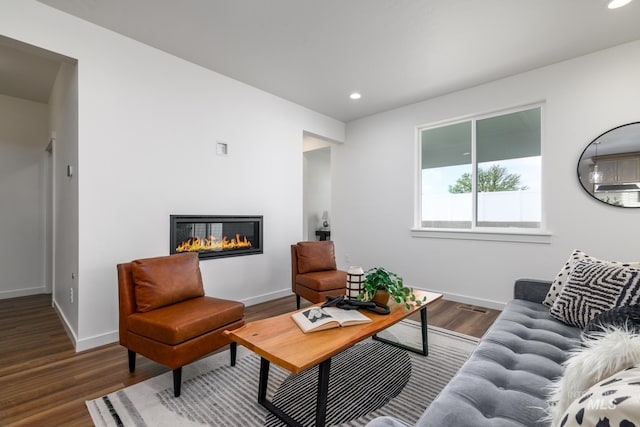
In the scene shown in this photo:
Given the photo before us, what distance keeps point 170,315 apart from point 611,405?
2.12 metres

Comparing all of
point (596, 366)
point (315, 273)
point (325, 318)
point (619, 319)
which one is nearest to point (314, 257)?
point (315, 273)

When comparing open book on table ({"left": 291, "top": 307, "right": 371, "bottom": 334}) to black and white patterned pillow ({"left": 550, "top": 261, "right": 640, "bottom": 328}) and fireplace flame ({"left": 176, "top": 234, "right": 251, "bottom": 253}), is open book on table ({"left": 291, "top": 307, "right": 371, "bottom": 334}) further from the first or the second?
fireplace flame ({"left": 176, "top": 234, "right": 251, "bottom": 253})

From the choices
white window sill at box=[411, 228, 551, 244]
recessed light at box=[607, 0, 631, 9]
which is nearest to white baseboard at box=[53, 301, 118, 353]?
white window sill at box=[411, 228, 551, 244]

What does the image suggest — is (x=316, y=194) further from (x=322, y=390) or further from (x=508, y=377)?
(x=508, y=377)

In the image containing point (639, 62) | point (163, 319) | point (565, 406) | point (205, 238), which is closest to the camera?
point (565, 406)

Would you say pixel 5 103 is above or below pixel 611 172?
above

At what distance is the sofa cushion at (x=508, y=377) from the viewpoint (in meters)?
0.95

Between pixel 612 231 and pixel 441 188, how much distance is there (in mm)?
1794

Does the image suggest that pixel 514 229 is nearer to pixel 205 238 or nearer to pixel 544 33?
pixel 544 33

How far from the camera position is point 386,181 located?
4539mm

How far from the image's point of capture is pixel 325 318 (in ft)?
5.81

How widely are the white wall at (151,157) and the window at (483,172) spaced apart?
2167 mm

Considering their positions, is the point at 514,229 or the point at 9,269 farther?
the point at 9,269

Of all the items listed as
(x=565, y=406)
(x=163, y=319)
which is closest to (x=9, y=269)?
(x=163, y=319)
